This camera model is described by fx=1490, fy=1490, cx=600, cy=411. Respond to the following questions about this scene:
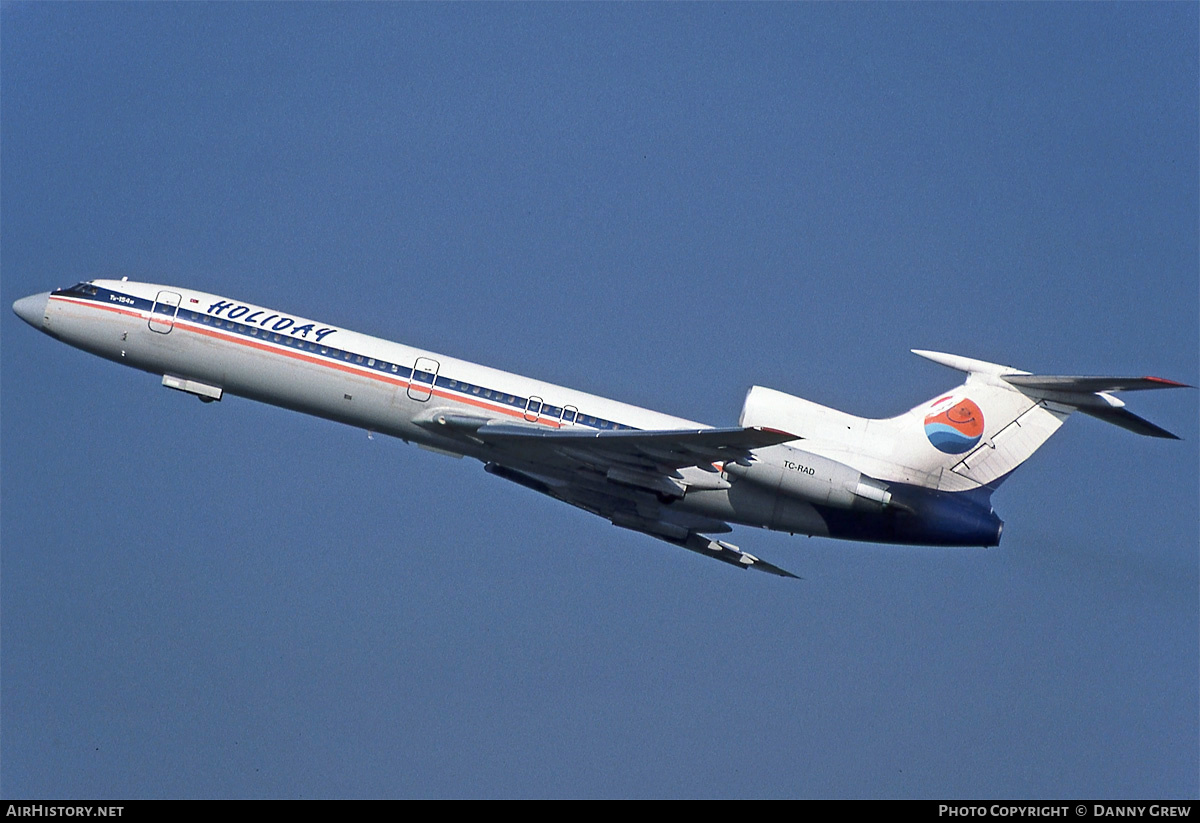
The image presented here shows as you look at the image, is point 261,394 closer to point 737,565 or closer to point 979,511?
point 737,565

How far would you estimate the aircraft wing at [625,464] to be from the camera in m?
30.3

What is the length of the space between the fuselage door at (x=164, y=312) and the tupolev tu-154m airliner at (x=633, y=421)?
0.10 ft

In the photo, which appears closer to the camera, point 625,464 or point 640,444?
point 640,444

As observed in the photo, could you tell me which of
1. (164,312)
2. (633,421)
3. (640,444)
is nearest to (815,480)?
(640,444)

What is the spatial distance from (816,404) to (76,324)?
1679 cm

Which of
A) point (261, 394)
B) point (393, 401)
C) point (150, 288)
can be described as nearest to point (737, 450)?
point (393, 401)

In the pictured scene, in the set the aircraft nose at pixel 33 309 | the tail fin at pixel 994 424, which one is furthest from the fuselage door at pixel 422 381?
the tail fin at pixel 994 424

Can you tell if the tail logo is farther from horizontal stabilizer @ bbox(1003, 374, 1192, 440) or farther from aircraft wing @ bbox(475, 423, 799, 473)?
aircraft wing @ bbox(475, 423, 799, 473)

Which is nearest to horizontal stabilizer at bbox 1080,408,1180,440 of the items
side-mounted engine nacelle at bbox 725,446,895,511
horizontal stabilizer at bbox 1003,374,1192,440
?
horizontal stabilizer at bbox 1003,374,1192,440

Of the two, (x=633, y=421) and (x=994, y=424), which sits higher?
(x=994, y=424)

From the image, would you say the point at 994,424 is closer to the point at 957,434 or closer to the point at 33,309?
the point at 957,434

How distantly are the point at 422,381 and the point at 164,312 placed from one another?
6176 millimetres

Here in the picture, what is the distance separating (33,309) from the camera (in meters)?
34.3

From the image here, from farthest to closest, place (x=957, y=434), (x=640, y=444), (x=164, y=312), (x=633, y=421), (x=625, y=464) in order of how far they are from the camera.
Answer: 1. (x=164, y=312)
2. (x=957, y=434)
3. (x=633, y=421)
4. (x=625, y=464)
5. (x=640, y=444)
